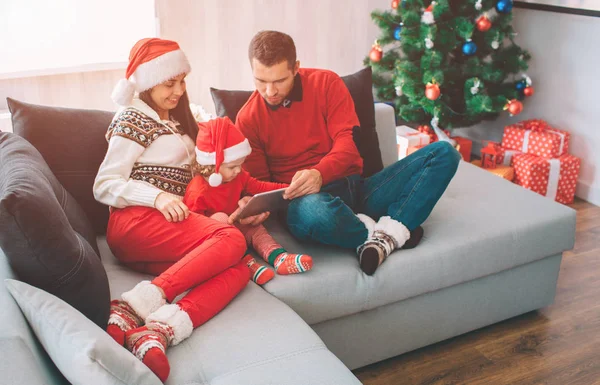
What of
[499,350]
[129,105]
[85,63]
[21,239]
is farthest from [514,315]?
[85,63]

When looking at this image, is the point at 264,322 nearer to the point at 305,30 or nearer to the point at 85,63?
the point at 85,63

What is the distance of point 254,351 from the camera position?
1.44 meters

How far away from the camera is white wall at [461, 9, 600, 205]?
321 cm

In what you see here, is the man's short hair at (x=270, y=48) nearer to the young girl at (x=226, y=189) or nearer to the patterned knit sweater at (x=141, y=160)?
the young girl at (x=226, y=189)

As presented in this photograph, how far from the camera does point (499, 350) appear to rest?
2.07 m

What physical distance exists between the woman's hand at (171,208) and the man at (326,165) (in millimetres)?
228

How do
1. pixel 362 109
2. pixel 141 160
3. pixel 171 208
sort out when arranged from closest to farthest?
pixel 171 208
pixel 141 160
pixel 362 109

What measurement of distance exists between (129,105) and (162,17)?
125 cm

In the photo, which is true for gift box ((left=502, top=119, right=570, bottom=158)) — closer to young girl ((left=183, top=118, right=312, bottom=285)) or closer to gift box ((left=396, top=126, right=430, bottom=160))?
gift box ((left=396, top=126, right=430, bottom=160))

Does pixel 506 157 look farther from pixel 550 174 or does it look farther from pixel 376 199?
pixel 376 199

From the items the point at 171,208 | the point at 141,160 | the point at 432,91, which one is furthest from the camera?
the point at 432,91

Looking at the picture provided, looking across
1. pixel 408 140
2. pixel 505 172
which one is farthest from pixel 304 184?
pixel 505 172

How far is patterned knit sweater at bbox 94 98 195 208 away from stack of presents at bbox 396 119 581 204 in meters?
1.62

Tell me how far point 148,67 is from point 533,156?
2309 mm
